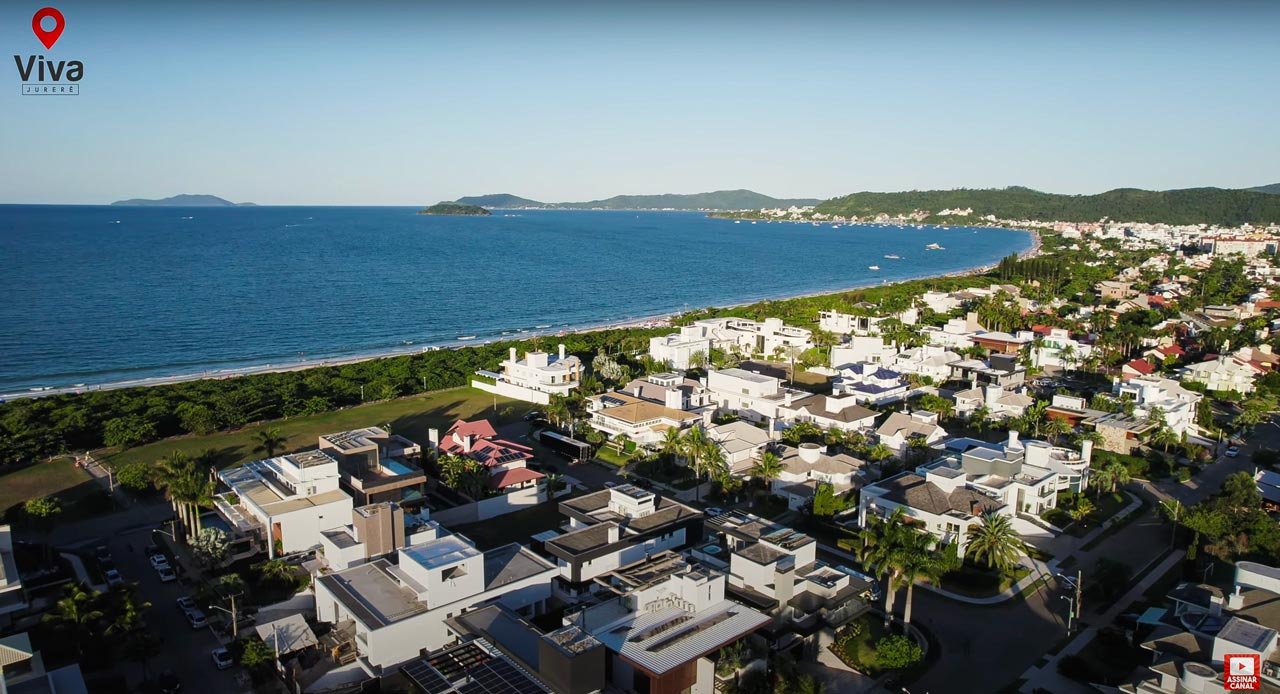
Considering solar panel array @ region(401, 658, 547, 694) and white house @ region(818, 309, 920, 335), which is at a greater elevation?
white house @ region(818, 309, 920, 335)

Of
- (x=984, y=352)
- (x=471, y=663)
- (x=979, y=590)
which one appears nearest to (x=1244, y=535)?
(x=979, y=590)

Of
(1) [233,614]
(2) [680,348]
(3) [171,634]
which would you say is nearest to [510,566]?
(1) [233,614]

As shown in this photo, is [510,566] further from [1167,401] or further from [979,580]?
[1167,401]

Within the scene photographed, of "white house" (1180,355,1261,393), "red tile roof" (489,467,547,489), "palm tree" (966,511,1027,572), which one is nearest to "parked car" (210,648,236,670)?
"red tile roof" (489,467,547,489)

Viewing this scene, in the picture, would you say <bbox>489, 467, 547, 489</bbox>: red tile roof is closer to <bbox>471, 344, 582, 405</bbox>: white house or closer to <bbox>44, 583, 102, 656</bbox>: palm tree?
<bbox>471, 344, 582, 405</bbox>: white house

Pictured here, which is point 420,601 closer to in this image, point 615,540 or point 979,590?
point 615,540
